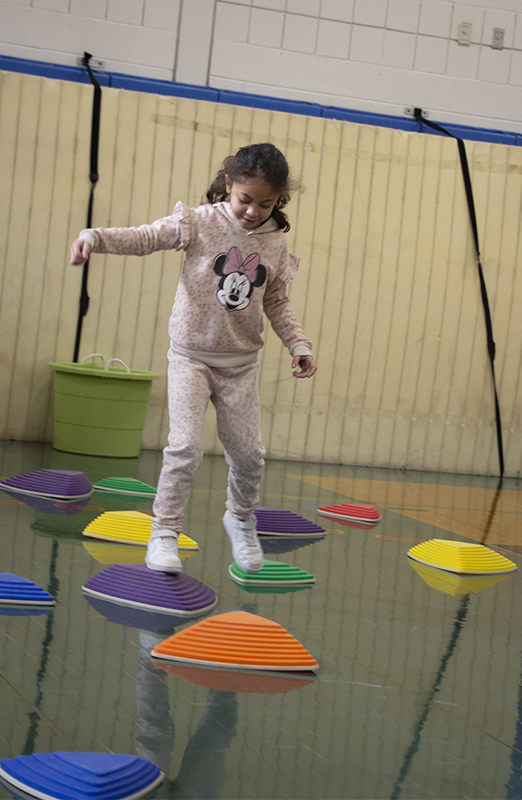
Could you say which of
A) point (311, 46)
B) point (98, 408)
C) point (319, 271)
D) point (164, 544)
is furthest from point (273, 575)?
point (311, 46)

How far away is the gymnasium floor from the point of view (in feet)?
4.62

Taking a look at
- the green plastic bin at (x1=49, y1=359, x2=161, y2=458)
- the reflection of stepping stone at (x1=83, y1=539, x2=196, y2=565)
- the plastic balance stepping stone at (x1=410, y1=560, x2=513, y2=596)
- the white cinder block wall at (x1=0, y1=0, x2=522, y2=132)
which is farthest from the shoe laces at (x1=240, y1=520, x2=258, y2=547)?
the white cinder block wall at (x1=0, y1=0, x2=522, y2=132)

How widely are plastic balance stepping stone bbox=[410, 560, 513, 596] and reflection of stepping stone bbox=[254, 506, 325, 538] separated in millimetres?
460

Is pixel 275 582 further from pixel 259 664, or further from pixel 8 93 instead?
pixel 8 93

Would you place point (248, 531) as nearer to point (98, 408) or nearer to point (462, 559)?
point (462, 559)

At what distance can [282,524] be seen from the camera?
3.38 metres

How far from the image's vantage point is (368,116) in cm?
579

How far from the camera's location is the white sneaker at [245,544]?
2.62m

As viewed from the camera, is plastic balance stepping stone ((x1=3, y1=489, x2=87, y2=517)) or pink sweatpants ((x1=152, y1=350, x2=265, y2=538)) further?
plastic balance stepping stone ((x1=3, y1=489, x2=87, y2=517))

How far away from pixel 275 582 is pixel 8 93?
12.1 feet

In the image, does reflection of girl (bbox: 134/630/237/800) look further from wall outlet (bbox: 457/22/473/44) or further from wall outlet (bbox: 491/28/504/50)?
wall outlet (bbox: 491/28/504/50)

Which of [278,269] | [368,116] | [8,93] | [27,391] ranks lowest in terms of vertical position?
[27,391]

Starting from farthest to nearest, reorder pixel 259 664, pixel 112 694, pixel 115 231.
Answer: pixel 115 231 < pixel 259 664 < pixel 112 694

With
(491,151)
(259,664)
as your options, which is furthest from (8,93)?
(259,664)
